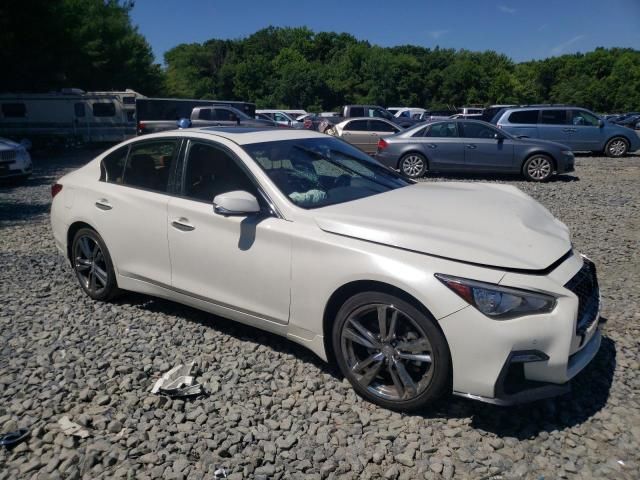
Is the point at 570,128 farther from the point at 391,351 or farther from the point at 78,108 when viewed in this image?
the point at 78,108

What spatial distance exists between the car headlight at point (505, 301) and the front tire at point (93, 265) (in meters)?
3.24

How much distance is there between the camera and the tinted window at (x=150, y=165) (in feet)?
13.9

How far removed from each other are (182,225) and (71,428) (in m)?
1.54

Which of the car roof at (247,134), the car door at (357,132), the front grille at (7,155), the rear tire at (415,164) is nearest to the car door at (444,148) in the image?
the rear tire at (415,164)

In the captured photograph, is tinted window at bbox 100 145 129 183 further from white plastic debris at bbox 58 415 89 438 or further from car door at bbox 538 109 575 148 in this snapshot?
car door at bbox 538 109 575 148

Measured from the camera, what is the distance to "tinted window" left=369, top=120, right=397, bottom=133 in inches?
718

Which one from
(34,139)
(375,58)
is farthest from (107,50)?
(375,58)

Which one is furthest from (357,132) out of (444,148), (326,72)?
(326,72)

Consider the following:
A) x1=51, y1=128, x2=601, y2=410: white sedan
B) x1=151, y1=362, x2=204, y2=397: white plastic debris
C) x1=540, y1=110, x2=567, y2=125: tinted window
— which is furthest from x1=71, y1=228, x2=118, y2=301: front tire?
x1=540, y1=110, x2=567, y2=125: tinted window

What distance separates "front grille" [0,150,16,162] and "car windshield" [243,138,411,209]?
10710 millimetres

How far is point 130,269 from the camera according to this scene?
14.4 feet

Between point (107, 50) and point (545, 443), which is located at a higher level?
point (107, 50)

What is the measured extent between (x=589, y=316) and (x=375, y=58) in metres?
83.2

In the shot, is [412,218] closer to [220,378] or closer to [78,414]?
[220,378]
